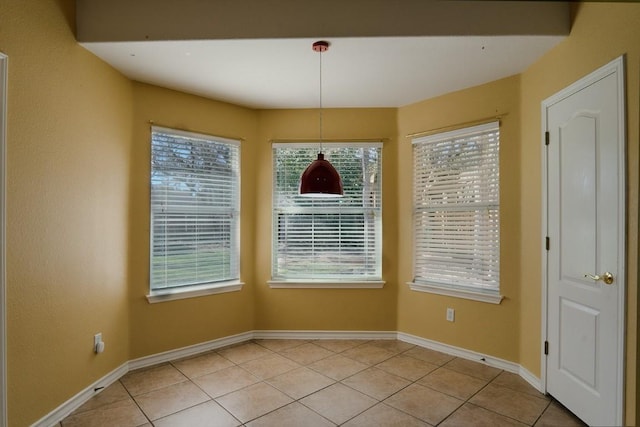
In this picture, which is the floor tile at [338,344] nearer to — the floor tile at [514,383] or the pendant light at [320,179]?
the floor tile at [514,383]

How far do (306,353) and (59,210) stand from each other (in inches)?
92.8

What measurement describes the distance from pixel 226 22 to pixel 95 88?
3.81ft

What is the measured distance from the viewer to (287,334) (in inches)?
143

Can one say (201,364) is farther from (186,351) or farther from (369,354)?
(369,354)

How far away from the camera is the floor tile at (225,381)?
8.34ft

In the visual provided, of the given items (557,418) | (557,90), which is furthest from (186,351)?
(557,90)

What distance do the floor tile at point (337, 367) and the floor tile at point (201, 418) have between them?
35.2 inches

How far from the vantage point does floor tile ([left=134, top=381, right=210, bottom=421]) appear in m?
2.27

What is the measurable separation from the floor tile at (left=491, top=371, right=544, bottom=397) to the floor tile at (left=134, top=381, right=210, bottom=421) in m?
2.28

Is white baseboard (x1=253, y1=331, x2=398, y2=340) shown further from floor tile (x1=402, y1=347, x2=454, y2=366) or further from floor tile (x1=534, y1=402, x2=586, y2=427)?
floor tile (x1=534, y1=402, x2=586, y2=427)

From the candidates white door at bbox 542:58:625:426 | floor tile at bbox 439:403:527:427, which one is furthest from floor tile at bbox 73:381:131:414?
white door at bbox 542:58:625:426

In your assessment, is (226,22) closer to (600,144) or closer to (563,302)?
(600,144)

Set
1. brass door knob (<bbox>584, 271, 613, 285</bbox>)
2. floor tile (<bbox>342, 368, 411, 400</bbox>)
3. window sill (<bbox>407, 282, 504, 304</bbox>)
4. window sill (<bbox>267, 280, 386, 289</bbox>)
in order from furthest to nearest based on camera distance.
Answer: window sill (<bbox>267, 280, 386, 289</bbox>)
window sill (<bbox>407, 282, 504, 304</bbox>)
floor tile (<bbox>342, 368, 411, 400</bbox>)
brass door knob (<bbox>584, 271, 613, 285</bbox>)

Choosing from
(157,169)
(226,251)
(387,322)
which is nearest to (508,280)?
(387,322)
